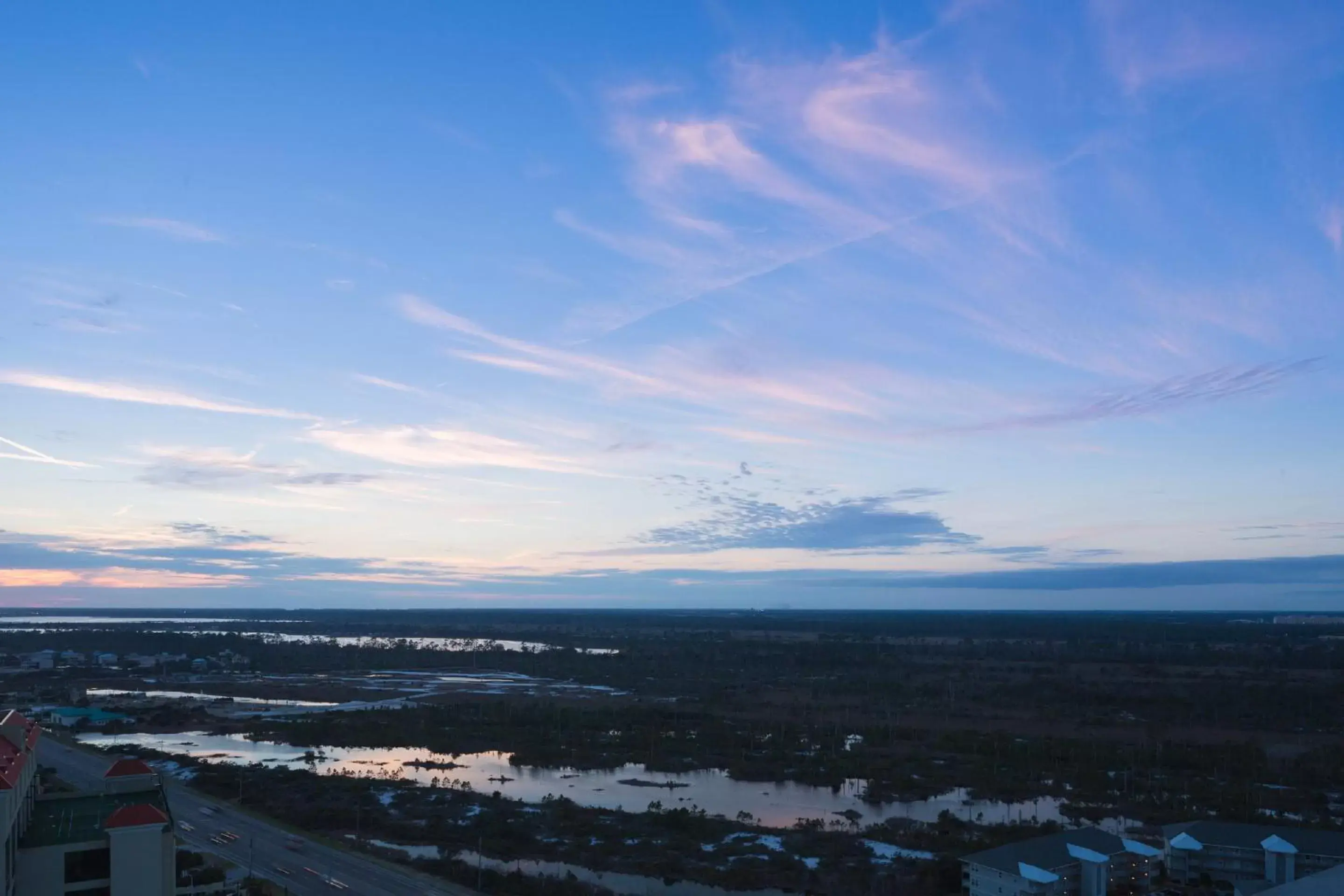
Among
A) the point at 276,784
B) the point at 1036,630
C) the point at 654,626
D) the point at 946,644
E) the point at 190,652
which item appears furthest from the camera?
the point at 654,626

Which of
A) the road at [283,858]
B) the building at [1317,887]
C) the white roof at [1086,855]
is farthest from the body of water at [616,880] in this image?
the building at [1317,887]

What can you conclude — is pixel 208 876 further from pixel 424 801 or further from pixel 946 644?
pixel 946 644

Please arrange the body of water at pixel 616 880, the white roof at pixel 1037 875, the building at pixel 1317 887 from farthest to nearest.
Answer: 1. the body of water at pixel 616 880
2. the white roof at pixel 1037 875
3. the building at pixel 1317 887

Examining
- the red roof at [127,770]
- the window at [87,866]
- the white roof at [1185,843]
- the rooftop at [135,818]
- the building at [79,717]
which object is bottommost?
the building at [79,717]

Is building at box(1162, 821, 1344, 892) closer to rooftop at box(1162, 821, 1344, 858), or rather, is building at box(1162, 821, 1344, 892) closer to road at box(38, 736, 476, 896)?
rooftop at box(1162, 821, 1344, 858)

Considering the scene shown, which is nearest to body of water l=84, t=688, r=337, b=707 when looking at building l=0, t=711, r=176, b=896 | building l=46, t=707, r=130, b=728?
building l=46, t=707, r=130, b=728

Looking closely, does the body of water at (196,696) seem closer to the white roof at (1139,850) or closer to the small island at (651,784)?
the small island at (651,784)

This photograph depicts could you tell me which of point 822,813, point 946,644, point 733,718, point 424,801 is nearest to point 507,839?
point 424,801
